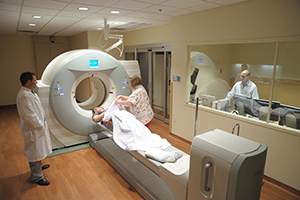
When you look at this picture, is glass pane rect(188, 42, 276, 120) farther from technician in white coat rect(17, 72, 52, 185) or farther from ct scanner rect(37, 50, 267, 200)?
technician in white coat rect(17, 72, 52, 185)

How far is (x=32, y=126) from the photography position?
2393mm

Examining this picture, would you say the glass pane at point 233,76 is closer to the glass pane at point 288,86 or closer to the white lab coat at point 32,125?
the glass pane at point 288,86

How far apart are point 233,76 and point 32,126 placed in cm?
282

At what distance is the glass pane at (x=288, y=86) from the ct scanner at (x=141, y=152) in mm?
1290

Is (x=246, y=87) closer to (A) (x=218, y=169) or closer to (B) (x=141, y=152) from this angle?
(B) (x=141, y=152)

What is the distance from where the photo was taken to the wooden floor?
229 cm

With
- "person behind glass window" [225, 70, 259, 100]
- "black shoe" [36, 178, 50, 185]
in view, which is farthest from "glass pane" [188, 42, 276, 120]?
"black shoe" [36, 178, 50, 185]

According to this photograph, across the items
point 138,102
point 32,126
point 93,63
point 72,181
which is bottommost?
point 72,181

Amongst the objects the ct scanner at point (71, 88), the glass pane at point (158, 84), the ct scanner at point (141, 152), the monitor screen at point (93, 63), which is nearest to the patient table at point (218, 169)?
the ct scanner at point (141, 152)

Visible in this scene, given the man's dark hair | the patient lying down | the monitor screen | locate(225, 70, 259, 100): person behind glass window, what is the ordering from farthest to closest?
1. the monitor screen
2. locate(225, 70, 259, 100): person behind glass window
3. the man's dark hair
4. the patient lying down

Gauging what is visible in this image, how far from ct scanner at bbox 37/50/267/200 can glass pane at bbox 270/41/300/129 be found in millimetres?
1290

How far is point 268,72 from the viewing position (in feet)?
8.53

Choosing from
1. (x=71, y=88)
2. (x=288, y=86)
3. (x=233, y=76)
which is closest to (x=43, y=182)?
(x=71, y=88)

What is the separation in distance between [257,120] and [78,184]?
95.0 inches
